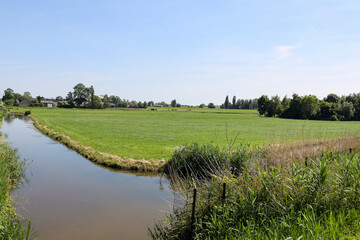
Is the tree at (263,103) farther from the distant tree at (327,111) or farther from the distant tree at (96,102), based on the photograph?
the distant tree at (96,102)

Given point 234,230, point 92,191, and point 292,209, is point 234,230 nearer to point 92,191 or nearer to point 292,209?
point 292,209

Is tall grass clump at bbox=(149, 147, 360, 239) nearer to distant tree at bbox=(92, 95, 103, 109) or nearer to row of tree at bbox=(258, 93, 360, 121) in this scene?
row of tree at bbox=(258, 93, 360, 121)

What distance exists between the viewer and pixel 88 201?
1214cm

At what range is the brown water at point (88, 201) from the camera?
9414 mm

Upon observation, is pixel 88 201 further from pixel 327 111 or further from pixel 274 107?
pixel 274 107

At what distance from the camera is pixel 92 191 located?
536 inches

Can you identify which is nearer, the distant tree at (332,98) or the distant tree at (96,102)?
the distant tree at (332,98)

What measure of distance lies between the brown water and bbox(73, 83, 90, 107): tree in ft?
421

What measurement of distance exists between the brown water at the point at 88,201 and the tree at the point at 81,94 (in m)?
128

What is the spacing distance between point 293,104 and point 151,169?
303 feet

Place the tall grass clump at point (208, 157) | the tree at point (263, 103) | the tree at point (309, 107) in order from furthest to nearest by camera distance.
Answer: the tree at point (263, 103) < the tree at point (309, 107) < the tall grass clump at point (208, 157)

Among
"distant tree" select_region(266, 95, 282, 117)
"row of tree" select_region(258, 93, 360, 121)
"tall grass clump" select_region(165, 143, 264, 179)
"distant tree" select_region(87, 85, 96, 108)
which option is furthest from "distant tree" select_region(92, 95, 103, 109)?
"tall grass clump" select_region(165, 143, 264, 179)

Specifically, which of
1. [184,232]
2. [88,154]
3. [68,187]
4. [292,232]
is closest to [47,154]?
Answer: [88,154]

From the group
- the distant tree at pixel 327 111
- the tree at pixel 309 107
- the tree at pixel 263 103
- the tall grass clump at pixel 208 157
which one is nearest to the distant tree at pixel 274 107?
the tree at pixel 263 103
